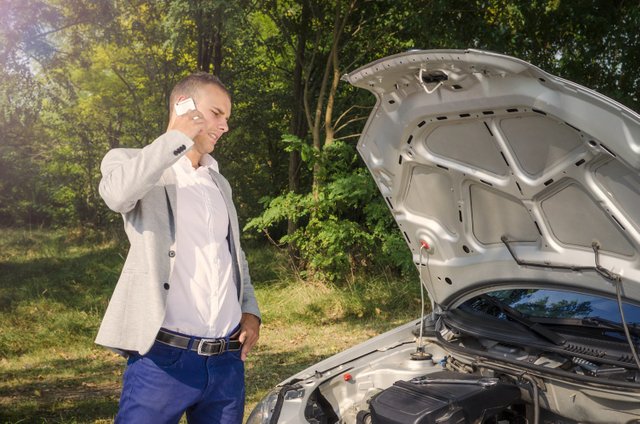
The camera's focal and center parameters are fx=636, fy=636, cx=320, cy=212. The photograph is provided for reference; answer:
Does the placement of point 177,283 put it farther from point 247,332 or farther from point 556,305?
point 556,305

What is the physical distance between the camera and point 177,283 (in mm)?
2424

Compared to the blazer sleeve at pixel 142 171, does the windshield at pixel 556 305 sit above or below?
below

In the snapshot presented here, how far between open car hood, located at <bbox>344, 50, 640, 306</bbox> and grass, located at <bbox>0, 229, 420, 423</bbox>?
294 cm

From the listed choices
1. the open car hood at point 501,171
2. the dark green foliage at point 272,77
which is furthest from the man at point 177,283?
the dark green foliage at point 272,77

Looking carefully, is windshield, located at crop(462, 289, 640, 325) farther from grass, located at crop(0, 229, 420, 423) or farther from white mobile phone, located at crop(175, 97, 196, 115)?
grass, located at crop(0, 229, 420, 423)

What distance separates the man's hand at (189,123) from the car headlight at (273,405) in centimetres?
124

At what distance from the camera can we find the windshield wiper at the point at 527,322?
2.74m

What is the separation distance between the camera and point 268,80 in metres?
14.1

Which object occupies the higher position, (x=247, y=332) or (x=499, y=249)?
(x=499, y=249)

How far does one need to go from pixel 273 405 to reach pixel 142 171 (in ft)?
4.08

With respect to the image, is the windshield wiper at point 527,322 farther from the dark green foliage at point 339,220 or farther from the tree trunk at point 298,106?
the tree trunk at point 298,106

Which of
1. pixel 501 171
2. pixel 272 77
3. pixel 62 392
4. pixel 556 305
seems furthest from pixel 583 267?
pixel 272 77

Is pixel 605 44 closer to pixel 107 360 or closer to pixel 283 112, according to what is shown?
pixel 283 112

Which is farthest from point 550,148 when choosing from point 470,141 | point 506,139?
point 470,141
